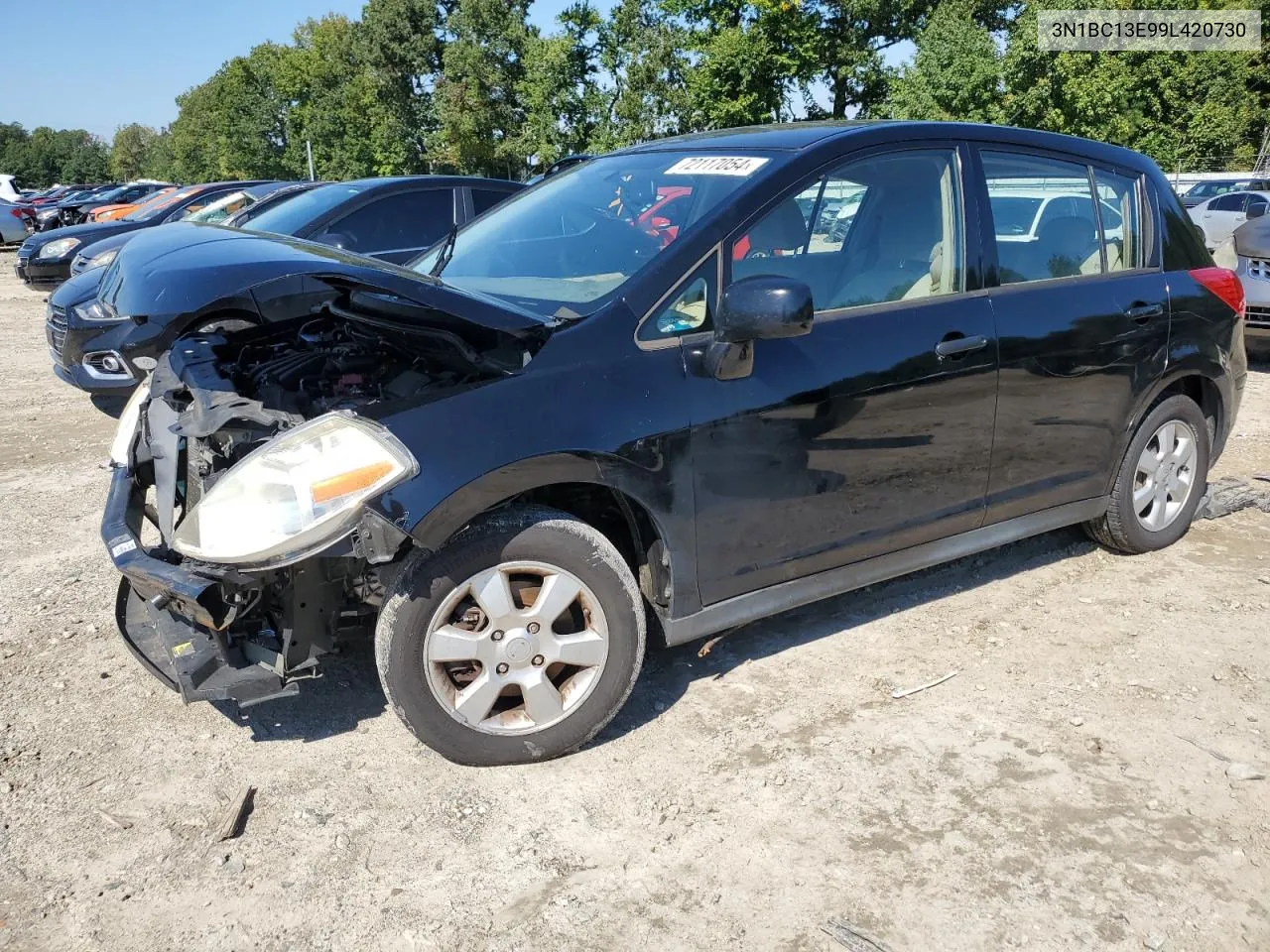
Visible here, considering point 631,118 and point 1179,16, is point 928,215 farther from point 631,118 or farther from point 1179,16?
point 1179,16

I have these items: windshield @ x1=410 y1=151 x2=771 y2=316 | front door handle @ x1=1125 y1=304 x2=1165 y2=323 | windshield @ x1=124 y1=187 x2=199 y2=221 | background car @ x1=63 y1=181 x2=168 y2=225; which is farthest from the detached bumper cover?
background car @ x1=63 y1=181 x2=168 y2=225

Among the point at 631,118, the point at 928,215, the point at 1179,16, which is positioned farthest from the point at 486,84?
the point at 928,215

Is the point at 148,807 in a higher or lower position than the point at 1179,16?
lower

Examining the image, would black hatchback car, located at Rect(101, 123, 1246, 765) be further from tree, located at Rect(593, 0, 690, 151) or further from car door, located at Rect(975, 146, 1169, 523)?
tree, located at Rect(593, 0, 690, 151)

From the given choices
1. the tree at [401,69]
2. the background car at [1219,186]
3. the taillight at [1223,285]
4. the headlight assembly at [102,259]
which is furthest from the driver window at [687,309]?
the tree at [401,69]

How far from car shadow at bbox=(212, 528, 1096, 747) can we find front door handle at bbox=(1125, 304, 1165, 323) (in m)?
1.18

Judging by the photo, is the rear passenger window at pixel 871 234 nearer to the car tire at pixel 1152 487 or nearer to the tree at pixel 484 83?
the car tire at pixel 1152 487

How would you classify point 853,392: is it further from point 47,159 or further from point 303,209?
point 47,159

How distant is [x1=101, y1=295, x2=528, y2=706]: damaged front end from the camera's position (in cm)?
261

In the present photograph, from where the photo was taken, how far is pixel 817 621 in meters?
4.06

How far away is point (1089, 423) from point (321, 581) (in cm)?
306

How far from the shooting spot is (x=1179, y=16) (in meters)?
39.2

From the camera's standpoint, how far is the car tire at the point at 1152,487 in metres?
4.41

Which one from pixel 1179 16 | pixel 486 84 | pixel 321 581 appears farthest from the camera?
pixel 486 84
